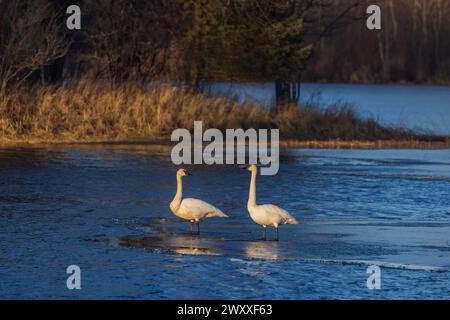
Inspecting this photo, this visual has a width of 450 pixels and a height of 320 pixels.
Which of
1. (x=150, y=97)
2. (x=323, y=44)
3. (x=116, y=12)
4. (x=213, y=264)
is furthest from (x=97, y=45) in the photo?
(x=323, y=44)

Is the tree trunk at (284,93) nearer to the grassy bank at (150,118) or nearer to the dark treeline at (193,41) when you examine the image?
the dark treeline at (193,41)

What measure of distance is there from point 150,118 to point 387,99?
33.6m

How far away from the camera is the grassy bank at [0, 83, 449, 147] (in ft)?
93.8

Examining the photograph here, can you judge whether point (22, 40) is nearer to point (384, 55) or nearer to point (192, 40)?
point (192, 40)

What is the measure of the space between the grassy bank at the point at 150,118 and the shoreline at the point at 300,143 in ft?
0.11

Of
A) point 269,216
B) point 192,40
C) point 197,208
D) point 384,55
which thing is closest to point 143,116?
point 192,40

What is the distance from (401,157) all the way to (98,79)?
10.5 meters

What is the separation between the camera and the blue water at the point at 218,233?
40.8 feet

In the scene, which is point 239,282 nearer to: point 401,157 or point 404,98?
point 401,157

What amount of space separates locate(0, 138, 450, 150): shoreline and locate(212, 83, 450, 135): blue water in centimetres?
310

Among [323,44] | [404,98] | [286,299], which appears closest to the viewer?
[286,299]

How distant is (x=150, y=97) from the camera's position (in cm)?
3097

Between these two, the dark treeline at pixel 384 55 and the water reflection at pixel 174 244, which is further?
the dark treeline at pixel 384 55

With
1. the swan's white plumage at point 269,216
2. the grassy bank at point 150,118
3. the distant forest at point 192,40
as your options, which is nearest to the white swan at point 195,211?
the swan's white plumage at point 269,216
